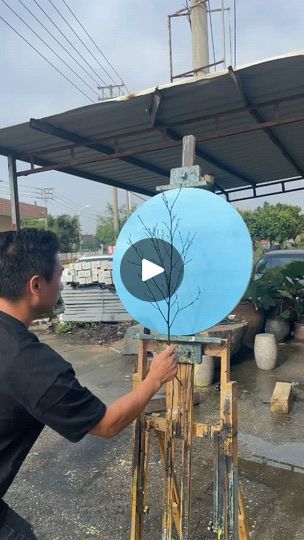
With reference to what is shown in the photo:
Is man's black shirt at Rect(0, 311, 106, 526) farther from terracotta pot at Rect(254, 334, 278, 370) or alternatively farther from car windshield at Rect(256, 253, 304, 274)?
car windshield at Rect(256, 253, 304, 274)

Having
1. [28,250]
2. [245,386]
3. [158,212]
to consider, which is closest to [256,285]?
[245,386]

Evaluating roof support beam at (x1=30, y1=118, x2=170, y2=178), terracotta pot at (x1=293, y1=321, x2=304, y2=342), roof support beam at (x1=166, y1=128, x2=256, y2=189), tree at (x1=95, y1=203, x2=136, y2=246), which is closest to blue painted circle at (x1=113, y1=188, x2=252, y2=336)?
roof support beam at (x1=30, y1=118, x2=170, y2=178)

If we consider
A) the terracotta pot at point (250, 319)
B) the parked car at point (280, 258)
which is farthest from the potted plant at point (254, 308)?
the parked car at point (280, 258)

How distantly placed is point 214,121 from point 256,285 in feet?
7.78

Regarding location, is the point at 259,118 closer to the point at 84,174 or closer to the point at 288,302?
the point at 288,302

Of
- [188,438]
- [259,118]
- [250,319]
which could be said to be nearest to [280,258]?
[250,319]

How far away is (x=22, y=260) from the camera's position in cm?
135

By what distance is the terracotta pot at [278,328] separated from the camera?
20.2 ft

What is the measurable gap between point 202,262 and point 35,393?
953 mm

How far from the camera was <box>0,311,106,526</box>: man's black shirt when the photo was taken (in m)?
1.17

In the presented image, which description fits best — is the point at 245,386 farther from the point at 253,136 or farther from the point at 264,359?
the point at 253,136

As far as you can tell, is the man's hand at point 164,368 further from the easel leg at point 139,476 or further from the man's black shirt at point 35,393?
the easel leg at point 139,476

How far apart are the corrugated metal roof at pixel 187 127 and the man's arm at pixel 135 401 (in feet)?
9.62
